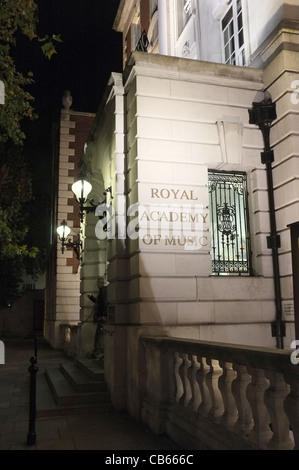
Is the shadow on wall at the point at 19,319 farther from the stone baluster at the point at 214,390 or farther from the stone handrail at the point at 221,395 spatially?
the stone baluster at the point at 214,390

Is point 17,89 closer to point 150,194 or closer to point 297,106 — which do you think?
point 150,194

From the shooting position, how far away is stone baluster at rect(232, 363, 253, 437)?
4.80 meters

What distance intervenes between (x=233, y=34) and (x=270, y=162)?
17.5 feet

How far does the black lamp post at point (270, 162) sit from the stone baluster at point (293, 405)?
4666mm

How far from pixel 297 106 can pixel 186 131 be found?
7.37 feet

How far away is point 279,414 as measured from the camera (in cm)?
420

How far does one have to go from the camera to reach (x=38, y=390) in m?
10.2

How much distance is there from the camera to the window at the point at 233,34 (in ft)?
38.7

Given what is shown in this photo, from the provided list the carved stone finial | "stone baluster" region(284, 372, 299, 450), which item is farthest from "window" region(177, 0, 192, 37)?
"stone baluster" region(284, 372, 299, 450)

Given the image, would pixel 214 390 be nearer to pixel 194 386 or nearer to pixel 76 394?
pixel 194 386

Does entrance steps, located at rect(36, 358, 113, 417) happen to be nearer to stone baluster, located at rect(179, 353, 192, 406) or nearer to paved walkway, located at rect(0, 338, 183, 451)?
paved walkway, located at rect(0, 338, 183, 451)

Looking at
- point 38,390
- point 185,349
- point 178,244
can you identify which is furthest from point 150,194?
point 38,390

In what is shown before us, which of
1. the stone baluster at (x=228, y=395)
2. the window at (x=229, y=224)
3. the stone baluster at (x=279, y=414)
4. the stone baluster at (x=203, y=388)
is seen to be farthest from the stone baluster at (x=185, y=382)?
the window at (x=229, y=224)

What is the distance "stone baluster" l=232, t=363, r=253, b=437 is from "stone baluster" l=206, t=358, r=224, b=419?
1.62 ft
